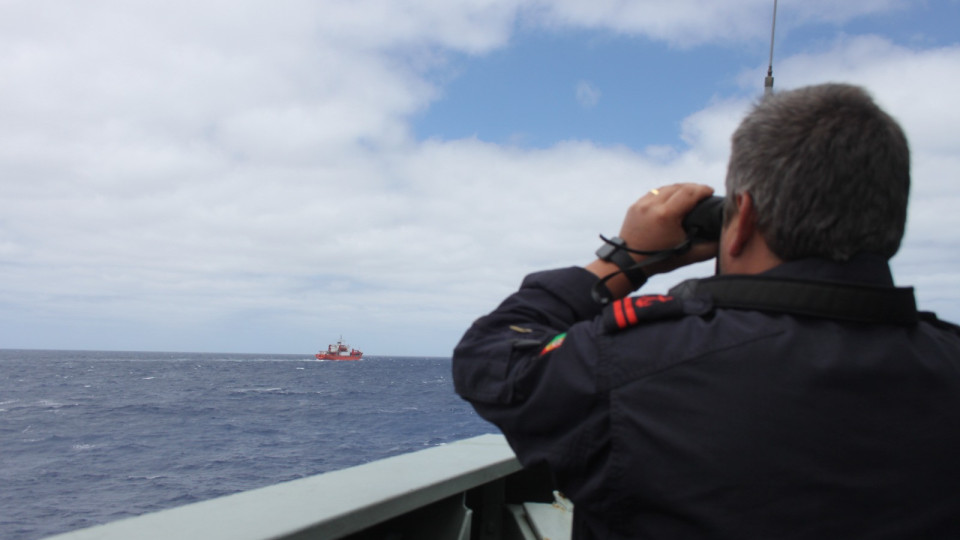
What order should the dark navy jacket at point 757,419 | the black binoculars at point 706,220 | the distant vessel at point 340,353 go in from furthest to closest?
the distant vessel at point 340,353 → the black binoculars at point 706,220 → the dark navy jacket at point 757,419

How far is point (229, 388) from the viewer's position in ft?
207

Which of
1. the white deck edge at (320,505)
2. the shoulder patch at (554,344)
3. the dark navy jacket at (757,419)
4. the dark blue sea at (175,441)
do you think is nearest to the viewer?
the dark navy jacket at (757,419)

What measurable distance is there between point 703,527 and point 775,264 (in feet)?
1.16

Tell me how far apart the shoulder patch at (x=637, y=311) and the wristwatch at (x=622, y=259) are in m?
0.16

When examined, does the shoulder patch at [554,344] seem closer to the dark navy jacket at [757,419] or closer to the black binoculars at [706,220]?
the dark navy jacket at [757,419]

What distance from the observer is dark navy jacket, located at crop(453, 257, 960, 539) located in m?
0.85

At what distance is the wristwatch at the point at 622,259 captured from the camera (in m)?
1.11

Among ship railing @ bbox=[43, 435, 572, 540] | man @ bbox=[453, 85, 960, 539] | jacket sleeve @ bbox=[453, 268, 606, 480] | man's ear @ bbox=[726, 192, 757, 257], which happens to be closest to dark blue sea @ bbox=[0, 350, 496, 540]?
ship railing @ bbox=[43, 435, 572, 540]

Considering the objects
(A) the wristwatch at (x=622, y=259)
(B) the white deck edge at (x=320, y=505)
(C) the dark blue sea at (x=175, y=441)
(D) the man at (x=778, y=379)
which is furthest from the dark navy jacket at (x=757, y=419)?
(C) the dark blue sea at (x=175, y=441)

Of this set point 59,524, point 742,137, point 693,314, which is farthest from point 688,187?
point 59,524

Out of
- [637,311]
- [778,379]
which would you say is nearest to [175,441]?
[637,311]

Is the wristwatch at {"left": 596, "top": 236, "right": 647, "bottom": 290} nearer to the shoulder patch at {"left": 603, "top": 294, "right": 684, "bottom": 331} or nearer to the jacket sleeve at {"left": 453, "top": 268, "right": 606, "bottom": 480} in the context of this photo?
the jacket sleeve at {"left": 453, "top": 268, "right": 606, "bottom": 480}

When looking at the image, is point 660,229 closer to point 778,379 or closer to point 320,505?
point 778,379

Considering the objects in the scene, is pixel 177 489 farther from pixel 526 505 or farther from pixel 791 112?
pixel 791 112
